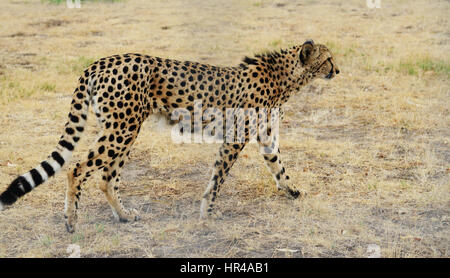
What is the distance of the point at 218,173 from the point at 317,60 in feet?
4.34

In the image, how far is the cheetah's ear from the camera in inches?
191

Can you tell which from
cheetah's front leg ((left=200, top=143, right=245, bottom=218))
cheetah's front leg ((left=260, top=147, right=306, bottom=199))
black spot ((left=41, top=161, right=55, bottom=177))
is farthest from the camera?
cheetah's front leg ((left=260, top=147, right=306, bottom=199))

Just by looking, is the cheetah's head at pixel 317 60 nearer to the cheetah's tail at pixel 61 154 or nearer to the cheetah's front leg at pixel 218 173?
the cheetah's front leg at pixel 218 173

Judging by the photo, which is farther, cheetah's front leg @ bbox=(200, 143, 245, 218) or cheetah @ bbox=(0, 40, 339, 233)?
cheetah's front leg @ bbox=(200, 143, 245, 218)

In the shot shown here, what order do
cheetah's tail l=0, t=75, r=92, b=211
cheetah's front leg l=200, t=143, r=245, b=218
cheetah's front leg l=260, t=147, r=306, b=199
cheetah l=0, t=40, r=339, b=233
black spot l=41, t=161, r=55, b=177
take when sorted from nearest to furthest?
cheetah's tail l=0, t=75, r=92, b=211
black spot l=41, t=161, r=55, b=177
cheetah l=0, t=40, r=339, b=233
cheetah's front leg l=200, t=143, r=245, b=218
cheetah's front leg l=260, t=147, r=306, b=199

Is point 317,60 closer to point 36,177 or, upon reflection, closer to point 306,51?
point 306,51

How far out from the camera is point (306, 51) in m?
4.90

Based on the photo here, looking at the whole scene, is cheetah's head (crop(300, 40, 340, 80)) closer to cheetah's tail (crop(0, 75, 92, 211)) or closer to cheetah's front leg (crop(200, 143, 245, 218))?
cheetah's front leg (crop(200, 143, 245, 218))

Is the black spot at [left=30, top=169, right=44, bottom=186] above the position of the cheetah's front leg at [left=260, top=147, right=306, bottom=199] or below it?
above

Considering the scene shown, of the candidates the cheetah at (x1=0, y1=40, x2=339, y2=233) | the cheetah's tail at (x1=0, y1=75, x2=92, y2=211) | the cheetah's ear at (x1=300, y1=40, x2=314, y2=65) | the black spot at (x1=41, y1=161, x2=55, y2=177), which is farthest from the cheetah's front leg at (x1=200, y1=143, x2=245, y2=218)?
the black spot at (x1=41, y1=161, x2=55, y2=177)

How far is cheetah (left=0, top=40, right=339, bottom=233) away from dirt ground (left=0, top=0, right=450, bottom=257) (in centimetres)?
32

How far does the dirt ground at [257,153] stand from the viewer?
423cm
